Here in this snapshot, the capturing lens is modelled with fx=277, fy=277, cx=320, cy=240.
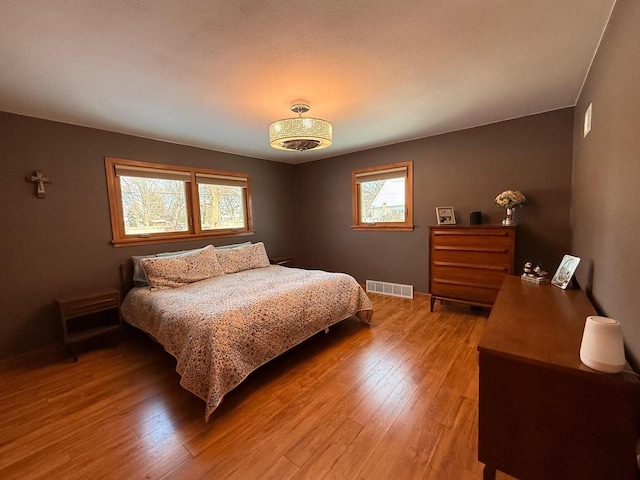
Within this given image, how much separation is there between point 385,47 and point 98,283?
3484 mm

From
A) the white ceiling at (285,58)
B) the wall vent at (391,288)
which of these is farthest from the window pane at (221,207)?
the wall vent at (391,288)

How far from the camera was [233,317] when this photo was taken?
1.96m

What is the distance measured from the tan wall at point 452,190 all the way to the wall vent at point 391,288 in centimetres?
9

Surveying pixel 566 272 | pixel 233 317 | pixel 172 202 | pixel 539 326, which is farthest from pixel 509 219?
pixel 172 202

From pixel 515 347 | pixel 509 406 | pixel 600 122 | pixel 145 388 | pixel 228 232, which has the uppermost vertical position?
pixel 600 122

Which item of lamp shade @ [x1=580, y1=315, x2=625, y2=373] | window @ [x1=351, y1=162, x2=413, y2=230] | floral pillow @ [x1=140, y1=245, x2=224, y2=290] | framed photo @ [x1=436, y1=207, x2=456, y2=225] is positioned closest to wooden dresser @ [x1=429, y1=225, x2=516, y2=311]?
framed photo @ [x1=436, y1=207, x2=456, y2=225]

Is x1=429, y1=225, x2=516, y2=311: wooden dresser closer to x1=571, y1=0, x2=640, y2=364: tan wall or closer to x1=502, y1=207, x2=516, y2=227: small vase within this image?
x1=502, y1=207, x2=516, y2=227: small vase

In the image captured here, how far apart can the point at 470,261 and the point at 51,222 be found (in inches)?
170

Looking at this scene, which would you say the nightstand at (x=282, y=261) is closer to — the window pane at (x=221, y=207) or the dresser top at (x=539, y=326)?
the window pane at (x=221, y=207)

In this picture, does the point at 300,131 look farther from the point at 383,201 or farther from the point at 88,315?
the point at 88,315

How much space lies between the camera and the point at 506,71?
2016 mm

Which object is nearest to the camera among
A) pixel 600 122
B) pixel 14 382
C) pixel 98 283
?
pixel 600 122

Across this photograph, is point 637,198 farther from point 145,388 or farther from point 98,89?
point 98,89

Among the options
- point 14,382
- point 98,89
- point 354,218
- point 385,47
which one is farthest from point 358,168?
point 14,382
